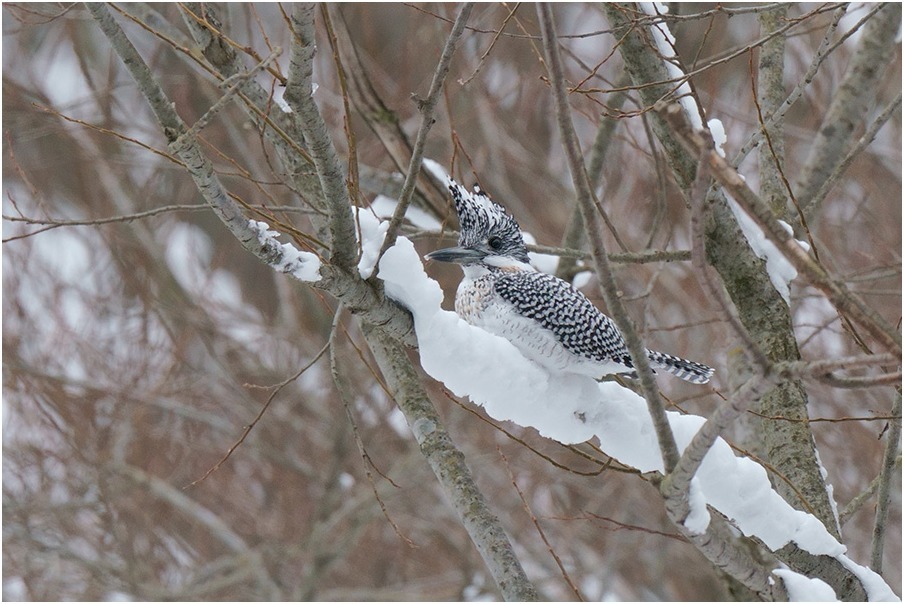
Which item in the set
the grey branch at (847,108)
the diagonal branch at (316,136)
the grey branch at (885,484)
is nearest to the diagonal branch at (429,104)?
the diagonal branch at (316,136)

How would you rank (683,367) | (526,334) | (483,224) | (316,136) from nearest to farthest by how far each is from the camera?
(316,136), (526,334), (683,367), (483,224)

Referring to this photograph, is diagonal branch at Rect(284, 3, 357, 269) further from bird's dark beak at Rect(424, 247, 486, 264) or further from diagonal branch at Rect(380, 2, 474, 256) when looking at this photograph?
bird's dark beak at Rect(424, 247, 486, 264)

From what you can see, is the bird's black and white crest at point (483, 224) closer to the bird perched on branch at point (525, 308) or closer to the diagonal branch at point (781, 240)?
the bird perched on branch at point (525, 308)

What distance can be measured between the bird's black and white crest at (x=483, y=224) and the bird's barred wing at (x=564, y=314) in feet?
0.66

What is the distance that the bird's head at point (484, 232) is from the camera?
3416mm

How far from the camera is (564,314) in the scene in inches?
123

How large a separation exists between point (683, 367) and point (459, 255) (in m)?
0.83

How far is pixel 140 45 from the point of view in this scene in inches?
326

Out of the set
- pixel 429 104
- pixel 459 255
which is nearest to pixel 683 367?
pixel 459 255

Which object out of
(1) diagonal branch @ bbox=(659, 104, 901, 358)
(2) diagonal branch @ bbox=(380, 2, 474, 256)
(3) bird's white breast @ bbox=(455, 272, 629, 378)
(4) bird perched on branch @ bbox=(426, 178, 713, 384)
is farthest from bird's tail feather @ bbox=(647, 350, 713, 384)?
(1) diagonal branch @ bbox=(659, 104, 901, 358)

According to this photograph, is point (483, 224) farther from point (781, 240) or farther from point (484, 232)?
point (781, 240)

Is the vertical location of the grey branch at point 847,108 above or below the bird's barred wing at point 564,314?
above

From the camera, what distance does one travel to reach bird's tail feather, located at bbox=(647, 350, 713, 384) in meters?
3.16

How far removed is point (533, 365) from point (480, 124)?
4979mm
